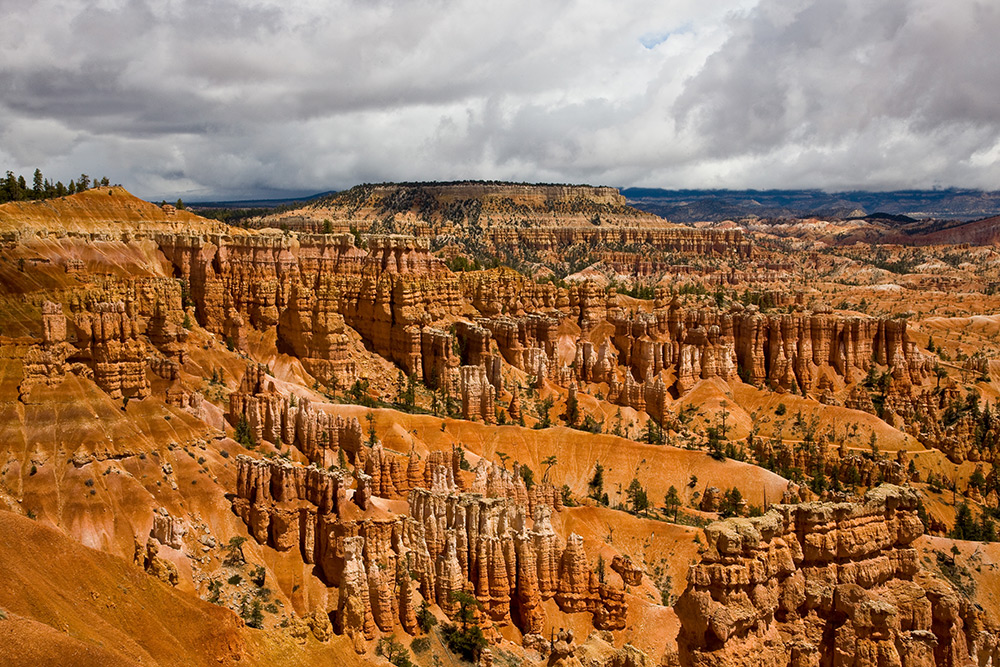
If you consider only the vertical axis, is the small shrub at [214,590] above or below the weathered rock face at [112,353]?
below

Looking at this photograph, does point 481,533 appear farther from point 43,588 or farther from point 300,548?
point 43,588

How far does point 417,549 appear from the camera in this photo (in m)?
44.1

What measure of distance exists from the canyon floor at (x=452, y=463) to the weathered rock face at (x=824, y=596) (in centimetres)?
8

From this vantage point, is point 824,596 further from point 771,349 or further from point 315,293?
point 771,349

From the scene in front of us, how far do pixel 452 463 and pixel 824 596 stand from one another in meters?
34.4

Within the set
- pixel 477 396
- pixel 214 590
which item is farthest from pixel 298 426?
pixel 477 396

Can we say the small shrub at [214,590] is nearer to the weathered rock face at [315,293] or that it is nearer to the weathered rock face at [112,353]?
the weathered rock face at [112,353]

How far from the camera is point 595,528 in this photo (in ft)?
185

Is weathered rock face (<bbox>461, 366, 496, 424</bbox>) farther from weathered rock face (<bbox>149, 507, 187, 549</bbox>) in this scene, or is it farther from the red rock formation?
weathered rock face (<bbox>149, 507, 187, 549</bbox>)

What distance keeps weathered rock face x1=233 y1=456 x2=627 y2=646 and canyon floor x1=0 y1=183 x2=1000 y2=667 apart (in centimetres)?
15

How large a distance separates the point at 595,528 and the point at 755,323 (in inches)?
2022

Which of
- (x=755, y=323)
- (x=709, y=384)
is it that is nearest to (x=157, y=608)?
(x=709, y=384)

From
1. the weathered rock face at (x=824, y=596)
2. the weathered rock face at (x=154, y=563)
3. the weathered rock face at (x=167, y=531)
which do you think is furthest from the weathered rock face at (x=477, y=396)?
the weathered rock face at (x=824, y=596)

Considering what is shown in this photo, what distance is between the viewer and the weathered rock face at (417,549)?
40.1m
